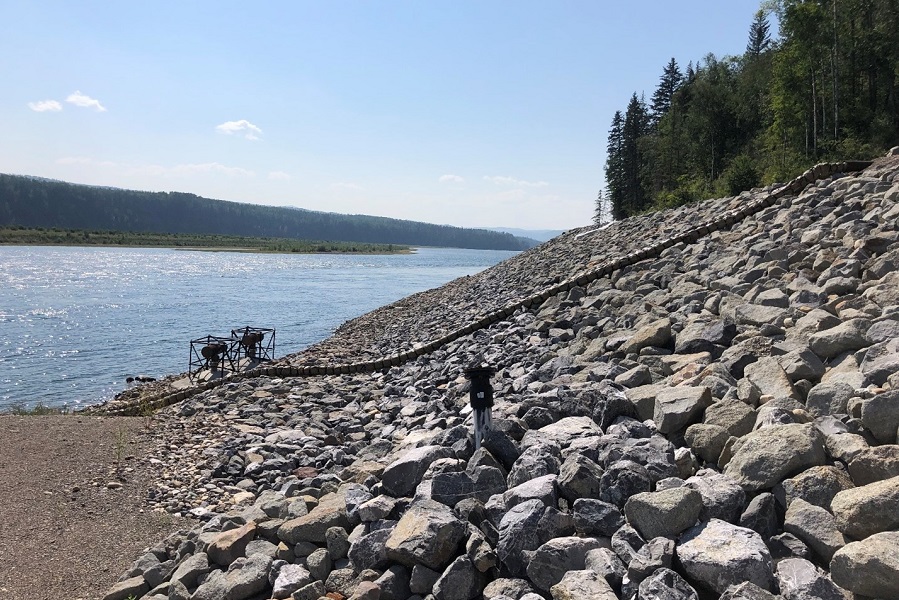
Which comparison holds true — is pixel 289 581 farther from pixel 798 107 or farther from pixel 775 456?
pixel 798 107

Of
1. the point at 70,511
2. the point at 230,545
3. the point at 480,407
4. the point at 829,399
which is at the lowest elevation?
the point at 70,511

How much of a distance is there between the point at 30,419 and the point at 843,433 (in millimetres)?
11989

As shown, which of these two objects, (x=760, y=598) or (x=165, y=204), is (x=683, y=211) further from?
(x=165, y=204)

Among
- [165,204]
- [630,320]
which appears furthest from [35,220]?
[630,320]

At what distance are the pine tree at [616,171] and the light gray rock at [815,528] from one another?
200 ft

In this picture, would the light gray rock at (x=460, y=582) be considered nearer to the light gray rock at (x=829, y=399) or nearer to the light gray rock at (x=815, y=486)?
the light gray rock at (x=815, y=486)

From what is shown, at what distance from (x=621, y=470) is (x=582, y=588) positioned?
1030 mm

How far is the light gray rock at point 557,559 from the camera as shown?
3584mm

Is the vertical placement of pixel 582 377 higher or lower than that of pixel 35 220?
lower

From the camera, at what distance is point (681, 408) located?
4953mm

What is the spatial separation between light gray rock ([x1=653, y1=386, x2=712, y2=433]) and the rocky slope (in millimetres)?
18

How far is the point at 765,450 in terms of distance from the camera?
12.8 feet

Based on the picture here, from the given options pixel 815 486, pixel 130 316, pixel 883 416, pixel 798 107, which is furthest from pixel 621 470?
pixel 798 107

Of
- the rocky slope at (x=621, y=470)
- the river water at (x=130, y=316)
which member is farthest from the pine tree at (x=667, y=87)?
the rocky slope at (x=621, y=470)
